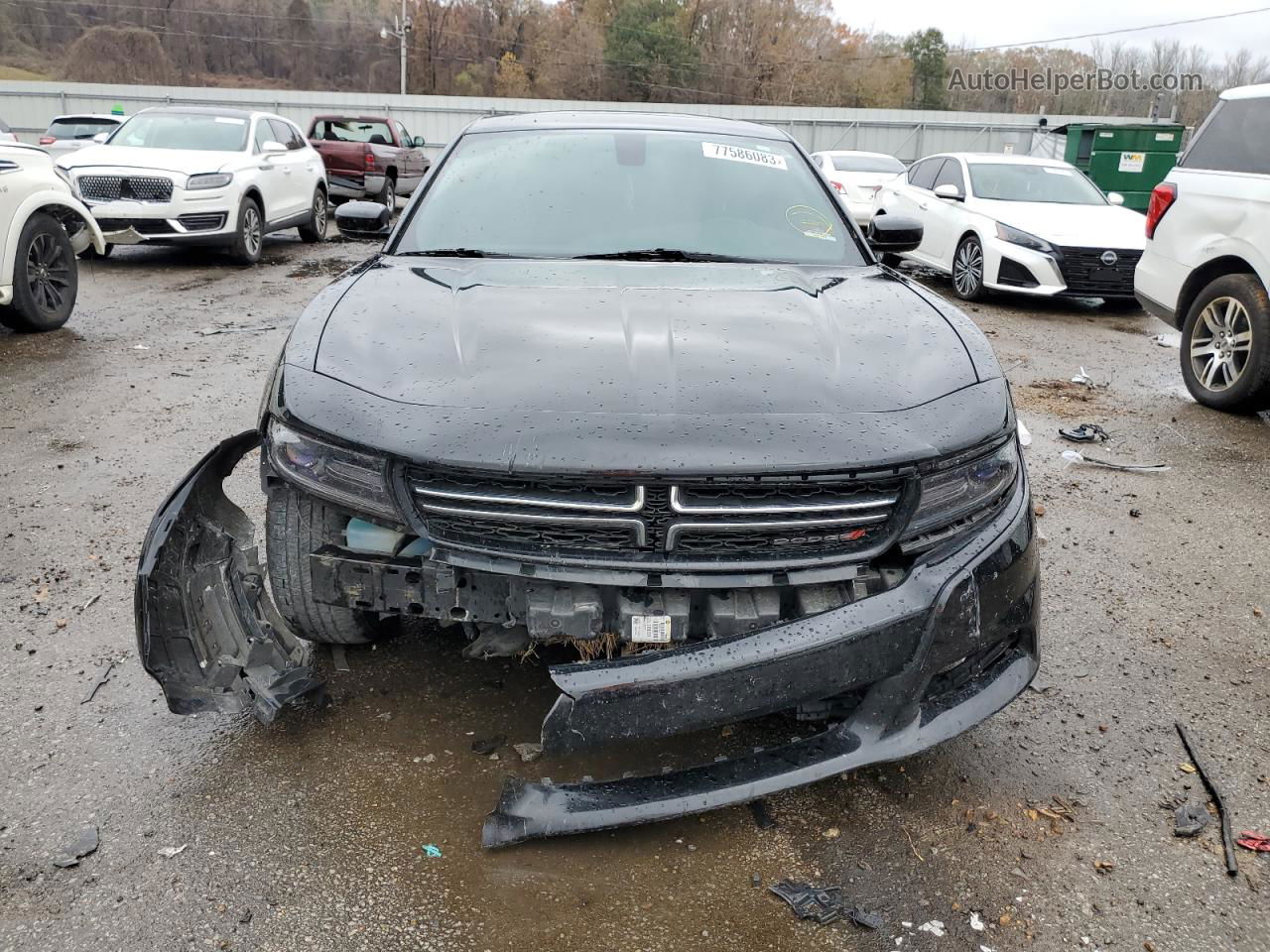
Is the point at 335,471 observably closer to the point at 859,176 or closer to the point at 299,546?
the point at 299,546

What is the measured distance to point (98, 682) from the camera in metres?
2.89

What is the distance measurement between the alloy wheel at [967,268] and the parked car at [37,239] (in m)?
8.05

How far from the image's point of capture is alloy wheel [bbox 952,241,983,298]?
10.1 meters

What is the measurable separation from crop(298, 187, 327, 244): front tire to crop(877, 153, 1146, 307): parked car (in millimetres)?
7746

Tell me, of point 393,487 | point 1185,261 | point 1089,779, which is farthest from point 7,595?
point 1185,261

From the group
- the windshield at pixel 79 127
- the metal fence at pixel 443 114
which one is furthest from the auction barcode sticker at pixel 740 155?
the metal fence at pixel 443 114

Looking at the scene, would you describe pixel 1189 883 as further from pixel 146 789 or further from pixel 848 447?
pixel 146 789

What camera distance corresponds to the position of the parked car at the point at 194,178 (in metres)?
10.2

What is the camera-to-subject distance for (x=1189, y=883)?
2.22 m

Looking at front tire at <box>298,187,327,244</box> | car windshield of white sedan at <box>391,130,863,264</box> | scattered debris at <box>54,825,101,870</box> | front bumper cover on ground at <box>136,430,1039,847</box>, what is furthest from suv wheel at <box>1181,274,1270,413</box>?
front tire at <box>298,187,327,244</box>

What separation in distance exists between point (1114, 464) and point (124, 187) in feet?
32.0

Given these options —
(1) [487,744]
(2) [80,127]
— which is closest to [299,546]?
(1) [487,744]

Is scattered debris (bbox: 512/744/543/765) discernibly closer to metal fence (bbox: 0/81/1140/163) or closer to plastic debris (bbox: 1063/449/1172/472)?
plastic debris (bbox: 1063/449/1172/472)

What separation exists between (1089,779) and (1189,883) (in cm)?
40
